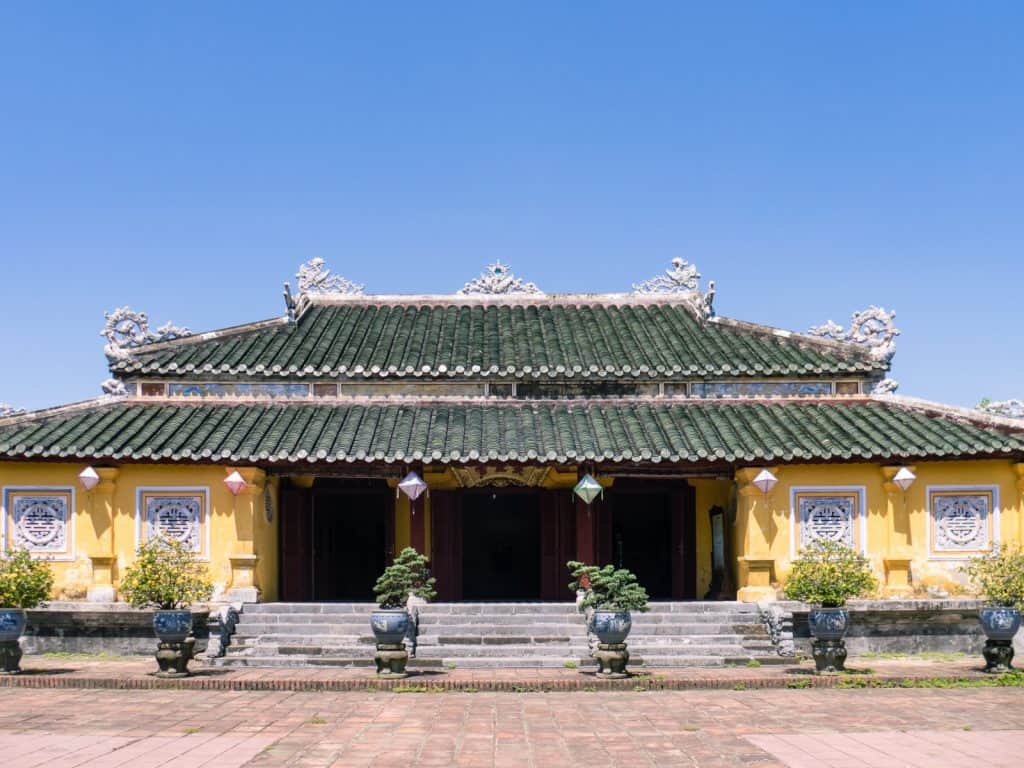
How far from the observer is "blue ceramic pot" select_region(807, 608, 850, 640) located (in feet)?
43.6

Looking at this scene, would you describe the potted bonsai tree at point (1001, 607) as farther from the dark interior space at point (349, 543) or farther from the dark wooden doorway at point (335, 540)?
the dark interior space at point (349, 543)

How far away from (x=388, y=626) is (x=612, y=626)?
273cm

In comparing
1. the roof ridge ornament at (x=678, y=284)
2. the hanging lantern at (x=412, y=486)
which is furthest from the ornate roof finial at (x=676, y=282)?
the hanging lantern at (x=412, y=486)

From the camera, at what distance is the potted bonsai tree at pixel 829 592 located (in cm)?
1332

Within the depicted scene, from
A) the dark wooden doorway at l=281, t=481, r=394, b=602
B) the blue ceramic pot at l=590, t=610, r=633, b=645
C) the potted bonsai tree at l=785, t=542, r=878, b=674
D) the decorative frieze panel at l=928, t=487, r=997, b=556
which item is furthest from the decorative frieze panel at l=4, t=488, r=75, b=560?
the decorative frieze panel at l=928, t=487, r=997, b=556

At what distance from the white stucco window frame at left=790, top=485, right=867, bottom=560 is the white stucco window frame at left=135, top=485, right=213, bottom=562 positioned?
8.82 meters

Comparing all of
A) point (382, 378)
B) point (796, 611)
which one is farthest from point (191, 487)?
point (796, 611)

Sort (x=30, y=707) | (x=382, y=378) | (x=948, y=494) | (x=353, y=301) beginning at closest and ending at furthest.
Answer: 1. (x=30, y=707)
2. (x=948, y=494)
3. (x=382, y=378)
4. (x=353, y=301)

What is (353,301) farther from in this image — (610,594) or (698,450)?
(610,594)

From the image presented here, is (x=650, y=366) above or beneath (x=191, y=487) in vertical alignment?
above

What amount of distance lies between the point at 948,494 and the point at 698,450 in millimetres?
3968

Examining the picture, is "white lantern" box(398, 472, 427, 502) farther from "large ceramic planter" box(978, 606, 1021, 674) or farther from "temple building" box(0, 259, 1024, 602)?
"large ceramic planter" box(978, 606, 1021, 674)

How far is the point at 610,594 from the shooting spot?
1343cm

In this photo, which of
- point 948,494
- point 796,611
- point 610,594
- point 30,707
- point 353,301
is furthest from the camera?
point 353,301
